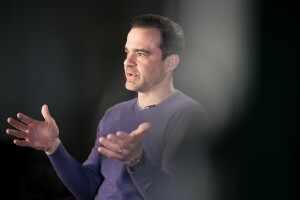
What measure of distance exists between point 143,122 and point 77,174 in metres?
0.23

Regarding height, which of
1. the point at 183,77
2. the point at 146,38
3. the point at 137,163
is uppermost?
the point at 146,38

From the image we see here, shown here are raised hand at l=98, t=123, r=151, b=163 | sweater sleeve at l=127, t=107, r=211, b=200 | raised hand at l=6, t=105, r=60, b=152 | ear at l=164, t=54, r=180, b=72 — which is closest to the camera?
raised hand at l=98, t=123, r=151, b=163

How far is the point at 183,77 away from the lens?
3.61 feet

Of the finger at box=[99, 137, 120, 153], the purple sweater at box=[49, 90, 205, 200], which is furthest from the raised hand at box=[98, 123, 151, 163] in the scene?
the purple sweater at box=[49, 90, 205, 200]

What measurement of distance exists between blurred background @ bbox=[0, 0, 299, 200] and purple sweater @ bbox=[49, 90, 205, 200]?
10 cm

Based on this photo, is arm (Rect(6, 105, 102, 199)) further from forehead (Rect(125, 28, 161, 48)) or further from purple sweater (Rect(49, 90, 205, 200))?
forehead (Rect(125, 28, 161, 48))

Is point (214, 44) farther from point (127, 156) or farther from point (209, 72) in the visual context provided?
point (127, 156)

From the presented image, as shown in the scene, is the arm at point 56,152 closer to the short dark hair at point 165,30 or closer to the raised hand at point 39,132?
the raised hand at point 39,132

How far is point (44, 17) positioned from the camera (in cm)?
123

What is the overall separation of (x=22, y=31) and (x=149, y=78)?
1.59ft

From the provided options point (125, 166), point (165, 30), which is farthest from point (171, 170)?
point (165, 30)

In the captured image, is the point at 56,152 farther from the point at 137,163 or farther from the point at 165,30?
the point at 165,30

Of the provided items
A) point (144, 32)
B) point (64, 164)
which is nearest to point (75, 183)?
point (64, 164)

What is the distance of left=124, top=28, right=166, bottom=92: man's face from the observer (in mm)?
997
